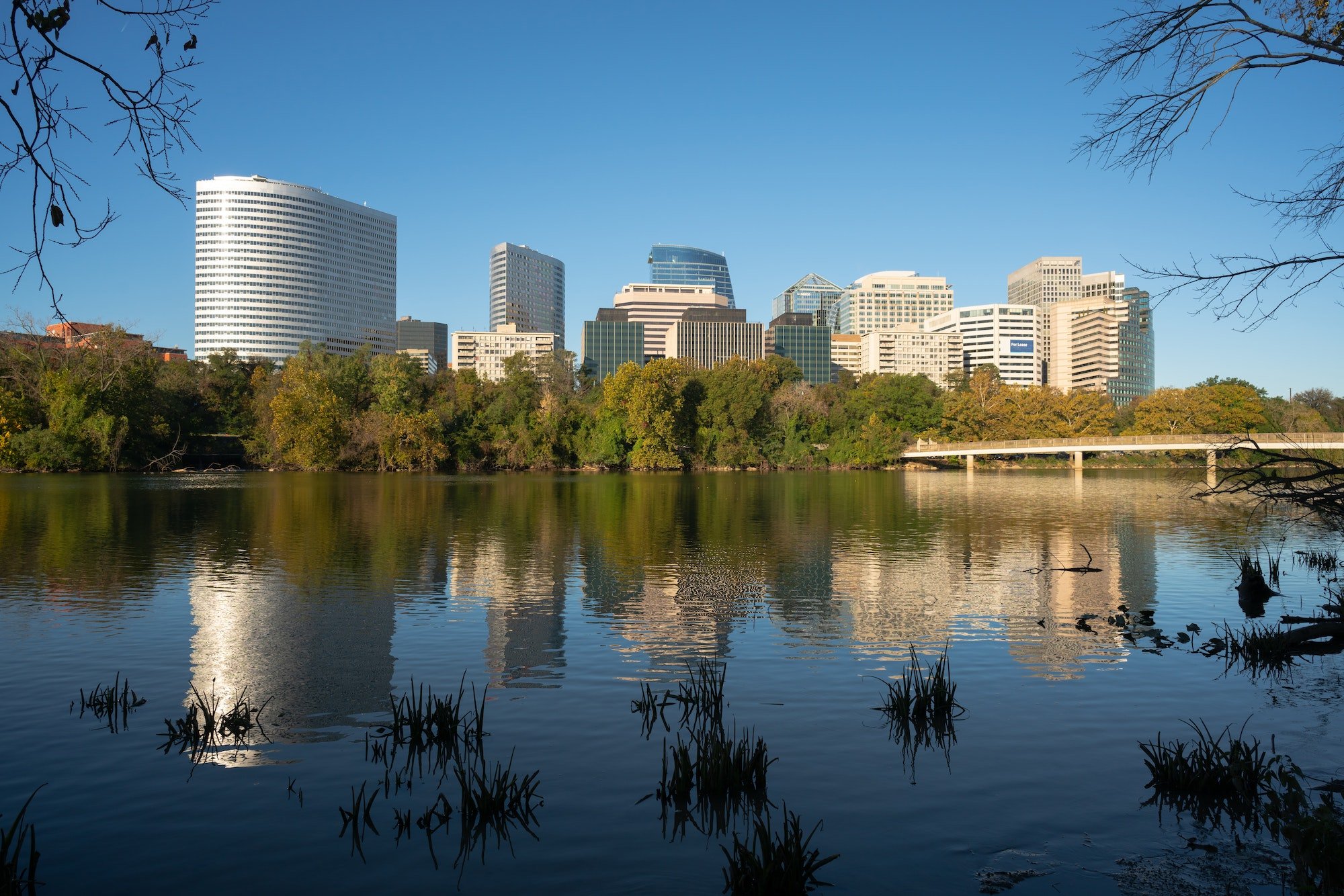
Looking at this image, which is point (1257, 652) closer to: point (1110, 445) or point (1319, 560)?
point (1319, 560)

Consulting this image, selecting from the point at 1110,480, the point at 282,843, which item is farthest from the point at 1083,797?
the point at 1110,480

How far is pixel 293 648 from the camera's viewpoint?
12844 millimetres

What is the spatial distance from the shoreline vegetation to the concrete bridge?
3.85m

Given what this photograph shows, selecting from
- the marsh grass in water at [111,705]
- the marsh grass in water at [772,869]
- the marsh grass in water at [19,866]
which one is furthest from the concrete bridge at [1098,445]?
the marsh grass in water at [19,866]

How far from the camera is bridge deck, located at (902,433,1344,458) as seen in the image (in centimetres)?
6981

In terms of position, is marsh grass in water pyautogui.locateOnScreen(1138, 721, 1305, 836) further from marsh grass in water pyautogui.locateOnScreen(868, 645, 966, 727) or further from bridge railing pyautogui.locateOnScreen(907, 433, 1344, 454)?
bridge railing pyautogui.locateOnScreen(907, 433, 1344, 454)

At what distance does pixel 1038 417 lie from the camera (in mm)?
109062

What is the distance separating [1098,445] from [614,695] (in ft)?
289

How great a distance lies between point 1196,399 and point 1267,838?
356 feet

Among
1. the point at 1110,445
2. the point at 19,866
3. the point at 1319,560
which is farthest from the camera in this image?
the point at 1110,445

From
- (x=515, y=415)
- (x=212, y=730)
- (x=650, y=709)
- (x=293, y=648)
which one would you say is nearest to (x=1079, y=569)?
(x=650, y=709)

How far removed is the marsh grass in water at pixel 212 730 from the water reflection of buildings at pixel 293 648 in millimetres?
193

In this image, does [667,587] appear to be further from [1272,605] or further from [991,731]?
[1272,605]

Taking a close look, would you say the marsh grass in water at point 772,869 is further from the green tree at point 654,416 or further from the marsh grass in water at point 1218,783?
the green tree at point 654,416
